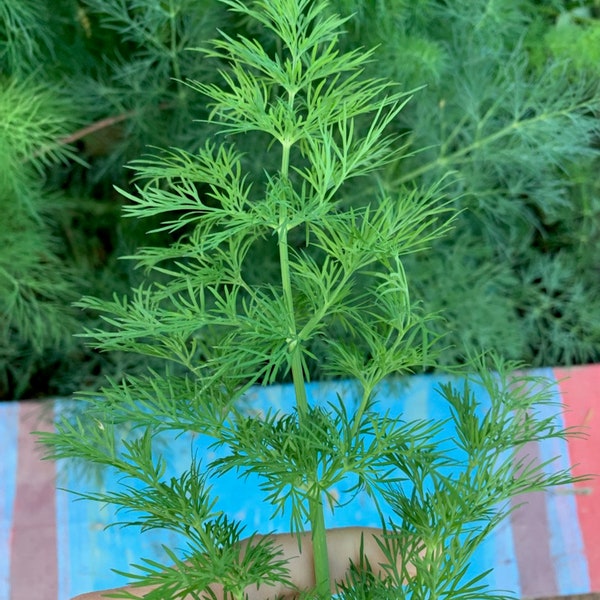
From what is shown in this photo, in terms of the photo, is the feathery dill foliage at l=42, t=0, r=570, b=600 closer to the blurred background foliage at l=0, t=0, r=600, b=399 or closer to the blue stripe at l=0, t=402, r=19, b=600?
the blurred background foliage at l=0, t=0, r=600, b=399

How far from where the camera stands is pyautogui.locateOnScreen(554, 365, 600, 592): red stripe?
2.69 feet

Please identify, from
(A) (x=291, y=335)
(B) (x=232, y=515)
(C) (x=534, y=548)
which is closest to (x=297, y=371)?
(A) (x=291, y=335)

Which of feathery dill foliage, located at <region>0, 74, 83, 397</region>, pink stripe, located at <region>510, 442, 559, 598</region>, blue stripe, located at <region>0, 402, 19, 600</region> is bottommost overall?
pink stripe, located at <region>510, 442, 559, 598</region>

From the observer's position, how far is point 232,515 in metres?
0.76

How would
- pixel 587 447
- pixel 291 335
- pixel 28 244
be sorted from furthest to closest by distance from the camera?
pixel 587 447
pixel 28 244
pixel 291 335

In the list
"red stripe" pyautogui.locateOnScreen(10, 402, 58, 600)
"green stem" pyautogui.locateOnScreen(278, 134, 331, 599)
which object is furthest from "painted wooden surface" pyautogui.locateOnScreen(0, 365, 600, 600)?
"green stem" pyautogui.locateOnScreen(278, 134, 331, 599)

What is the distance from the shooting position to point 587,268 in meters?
0.92

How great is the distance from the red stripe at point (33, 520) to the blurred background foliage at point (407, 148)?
0.18 ft

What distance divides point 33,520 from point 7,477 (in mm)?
57

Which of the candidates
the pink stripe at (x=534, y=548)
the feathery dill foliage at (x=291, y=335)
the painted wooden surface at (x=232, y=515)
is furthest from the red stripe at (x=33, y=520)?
the pink stripe at (x=534, y=548)

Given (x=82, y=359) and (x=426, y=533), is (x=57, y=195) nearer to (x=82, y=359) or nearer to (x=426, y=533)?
(x=82, y=359)

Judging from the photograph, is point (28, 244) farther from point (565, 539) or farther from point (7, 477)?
point (565, 539)

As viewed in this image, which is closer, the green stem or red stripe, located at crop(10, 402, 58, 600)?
the green stem

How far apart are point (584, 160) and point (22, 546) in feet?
2.65
